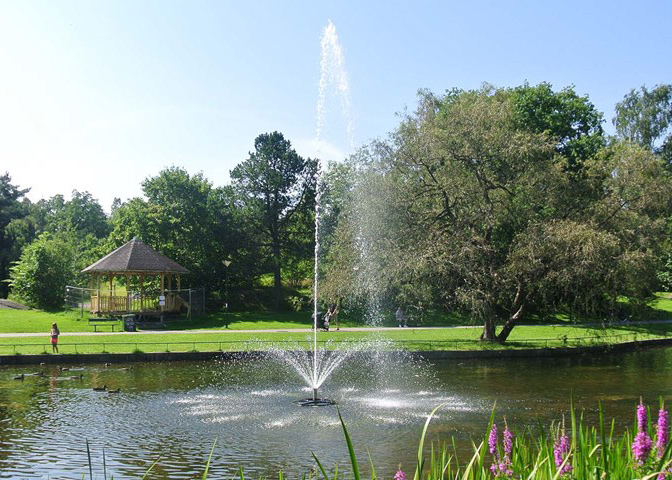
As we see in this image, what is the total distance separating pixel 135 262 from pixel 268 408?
27970 mm

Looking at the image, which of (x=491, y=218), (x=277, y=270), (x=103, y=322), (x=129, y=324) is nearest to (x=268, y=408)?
(x=491, y=218)

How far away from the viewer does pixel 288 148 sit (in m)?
56.8

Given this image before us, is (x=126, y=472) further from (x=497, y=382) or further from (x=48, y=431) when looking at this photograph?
(x=497, y=382)

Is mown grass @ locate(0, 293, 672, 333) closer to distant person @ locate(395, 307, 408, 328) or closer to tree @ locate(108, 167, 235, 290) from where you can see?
distant person @ locate(395, 307, 408, 328)

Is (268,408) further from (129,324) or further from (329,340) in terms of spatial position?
(129,324)

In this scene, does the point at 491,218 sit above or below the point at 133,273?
above

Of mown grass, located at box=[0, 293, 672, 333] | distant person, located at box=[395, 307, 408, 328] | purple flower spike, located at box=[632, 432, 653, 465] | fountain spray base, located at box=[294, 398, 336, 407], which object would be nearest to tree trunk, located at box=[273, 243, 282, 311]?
mown grass, located at box=[0, 293, 672, 333]

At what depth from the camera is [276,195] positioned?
2192 inches

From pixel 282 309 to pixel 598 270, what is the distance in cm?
3108

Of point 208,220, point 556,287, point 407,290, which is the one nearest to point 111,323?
point 208,220

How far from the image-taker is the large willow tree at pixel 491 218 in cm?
3048

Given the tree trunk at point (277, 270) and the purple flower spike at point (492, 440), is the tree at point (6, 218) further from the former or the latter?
the purple flower spike at point (492, 440)

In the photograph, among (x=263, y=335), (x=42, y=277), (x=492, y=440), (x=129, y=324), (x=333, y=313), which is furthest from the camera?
(x=42, y=277)

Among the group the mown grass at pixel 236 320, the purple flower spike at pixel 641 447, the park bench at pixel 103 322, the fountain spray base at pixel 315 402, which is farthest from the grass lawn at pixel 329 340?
the purple flower spike at pixel 641 447
